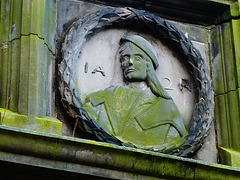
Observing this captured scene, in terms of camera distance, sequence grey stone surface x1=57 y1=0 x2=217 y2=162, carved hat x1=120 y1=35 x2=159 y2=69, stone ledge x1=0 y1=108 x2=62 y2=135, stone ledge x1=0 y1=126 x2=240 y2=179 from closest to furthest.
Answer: stone ledge x1=0 y1=126 x2=240 y2=179
stone ledge x1=0 y1=108 x2=62 y2=135
grey stone surface x1=57 y1=0 x2=217 y2=162
carved hat x1=120 y1=35 x2=159 y2=69

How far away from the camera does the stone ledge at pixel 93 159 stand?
8.99 metres

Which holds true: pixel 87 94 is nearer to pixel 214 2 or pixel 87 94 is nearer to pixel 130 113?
pixel 130 113

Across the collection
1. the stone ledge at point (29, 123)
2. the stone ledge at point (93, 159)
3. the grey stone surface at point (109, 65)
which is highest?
the grey stone surface at point (109, 65)

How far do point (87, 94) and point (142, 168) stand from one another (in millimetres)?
1345

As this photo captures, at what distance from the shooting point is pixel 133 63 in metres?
10.6

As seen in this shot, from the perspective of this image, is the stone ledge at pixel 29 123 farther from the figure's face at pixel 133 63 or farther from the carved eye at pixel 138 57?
the carved eye at pixel 138 57

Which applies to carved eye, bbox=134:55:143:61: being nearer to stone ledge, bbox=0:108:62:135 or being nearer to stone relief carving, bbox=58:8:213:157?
stone relief carving, bbox=58:8:213:157

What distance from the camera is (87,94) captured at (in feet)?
33.8

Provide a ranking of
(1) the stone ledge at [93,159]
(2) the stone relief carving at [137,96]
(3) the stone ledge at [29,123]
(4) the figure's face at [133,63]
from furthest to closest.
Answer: (4) the figure's face at [133,63] < (2) the stone relief carving at [137,96] < (3) the stone ledge at [29,123] < (1) the stone ledge at [93,159]

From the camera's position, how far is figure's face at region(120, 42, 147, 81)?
415 inches

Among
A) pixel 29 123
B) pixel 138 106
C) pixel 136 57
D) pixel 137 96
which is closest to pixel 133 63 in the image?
pixel 136 57

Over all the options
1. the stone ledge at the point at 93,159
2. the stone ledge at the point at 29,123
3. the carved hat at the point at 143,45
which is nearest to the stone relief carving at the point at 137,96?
the carved hat at the point at 143,45

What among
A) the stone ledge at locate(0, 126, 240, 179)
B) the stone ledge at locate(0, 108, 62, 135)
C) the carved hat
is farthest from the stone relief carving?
the stone ledge at locate(0, 126, 240, 179)

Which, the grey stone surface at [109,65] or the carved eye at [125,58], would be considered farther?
the carved eye at [125,58]
